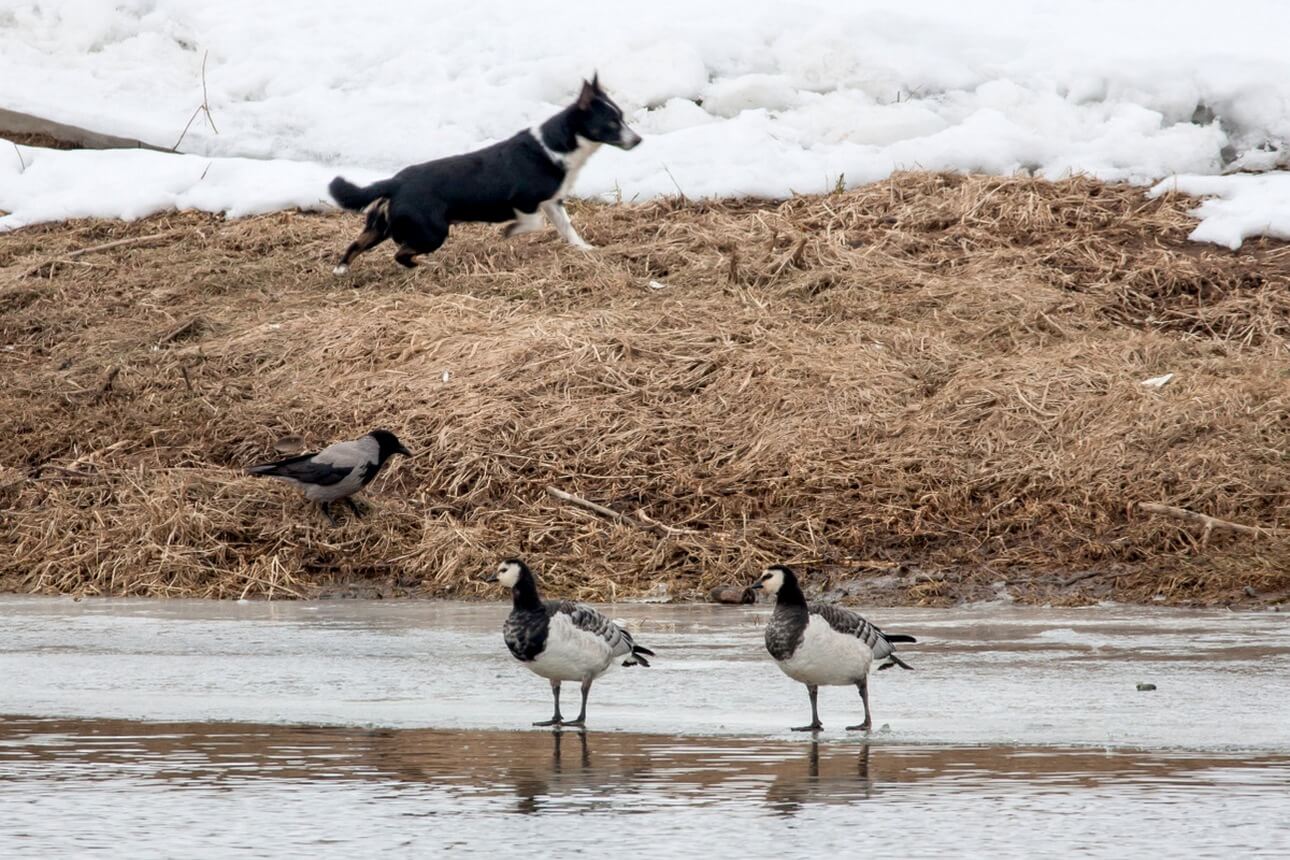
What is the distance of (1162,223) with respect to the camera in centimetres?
1477

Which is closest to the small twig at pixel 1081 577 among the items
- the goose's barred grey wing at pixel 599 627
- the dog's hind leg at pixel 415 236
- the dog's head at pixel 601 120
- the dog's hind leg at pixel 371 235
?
the goose's barred grey wing at pixel 599 627

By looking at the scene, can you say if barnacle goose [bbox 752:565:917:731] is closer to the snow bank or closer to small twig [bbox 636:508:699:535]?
small twig [bbox 636:508:699:535]

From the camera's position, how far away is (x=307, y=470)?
10.8 meters

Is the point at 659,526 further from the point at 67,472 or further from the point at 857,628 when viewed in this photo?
the point at 857,628

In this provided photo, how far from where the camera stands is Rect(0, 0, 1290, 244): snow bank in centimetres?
1698

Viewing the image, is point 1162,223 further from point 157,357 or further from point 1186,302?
point 157,357

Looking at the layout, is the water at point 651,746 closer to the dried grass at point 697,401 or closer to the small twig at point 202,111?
the dried grass at point 697,401

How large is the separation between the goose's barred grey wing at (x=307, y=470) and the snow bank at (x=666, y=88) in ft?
21.7

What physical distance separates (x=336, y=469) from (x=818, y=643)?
16.2 ft

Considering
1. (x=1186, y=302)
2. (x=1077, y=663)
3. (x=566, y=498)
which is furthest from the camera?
(x=1186, y=302)

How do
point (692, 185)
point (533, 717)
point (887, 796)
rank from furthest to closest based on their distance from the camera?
point (692, 185) < point (533, 717) < point (887, 796)

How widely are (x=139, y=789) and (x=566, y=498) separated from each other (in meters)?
5.56

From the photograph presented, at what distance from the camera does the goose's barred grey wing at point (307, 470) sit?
10.7m

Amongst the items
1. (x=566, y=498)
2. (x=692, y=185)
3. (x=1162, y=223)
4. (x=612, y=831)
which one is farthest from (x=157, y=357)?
(x=612, y=831)
